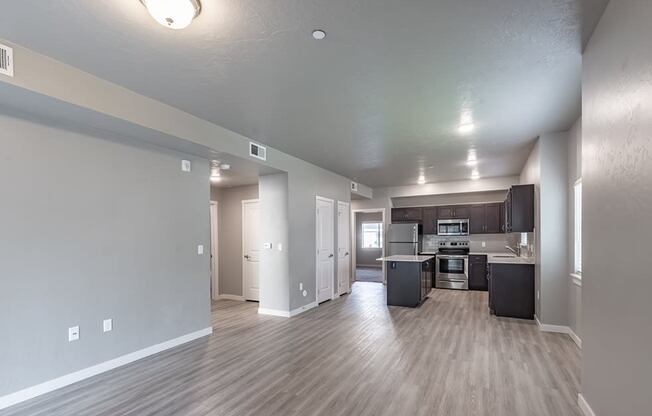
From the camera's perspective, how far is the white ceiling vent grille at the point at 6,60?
2.30 m

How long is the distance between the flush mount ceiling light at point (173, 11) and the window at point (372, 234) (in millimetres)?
11544

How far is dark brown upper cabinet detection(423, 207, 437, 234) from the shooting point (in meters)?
8.98

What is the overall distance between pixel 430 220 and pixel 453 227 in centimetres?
61

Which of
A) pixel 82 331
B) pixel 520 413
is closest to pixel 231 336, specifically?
pixel 82 331

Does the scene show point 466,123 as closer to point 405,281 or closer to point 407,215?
point 405,281

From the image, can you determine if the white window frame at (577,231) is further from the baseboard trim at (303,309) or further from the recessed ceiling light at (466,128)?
the baseboard trim at (303,309)

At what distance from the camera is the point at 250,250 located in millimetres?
7090

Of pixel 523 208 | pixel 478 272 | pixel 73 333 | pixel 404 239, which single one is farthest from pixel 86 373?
pixel 478 272

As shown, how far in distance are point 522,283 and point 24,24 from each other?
633 centimetres

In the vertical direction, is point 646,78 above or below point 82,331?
above

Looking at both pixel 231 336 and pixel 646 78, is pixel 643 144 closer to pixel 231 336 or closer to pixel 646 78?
pixel 646 78

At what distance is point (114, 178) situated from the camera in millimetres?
3568

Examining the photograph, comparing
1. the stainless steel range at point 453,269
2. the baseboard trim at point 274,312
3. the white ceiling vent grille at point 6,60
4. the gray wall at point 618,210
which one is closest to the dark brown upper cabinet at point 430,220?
the stainless steel range at point 453,269

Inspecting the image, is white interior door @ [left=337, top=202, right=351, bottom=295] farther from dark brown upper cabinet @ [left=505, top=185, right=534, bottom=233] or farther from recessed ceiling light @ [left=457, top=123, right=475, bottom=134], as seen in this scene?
recessed ceiling light @ [left=457, top=123, right=475, bottom=134]
